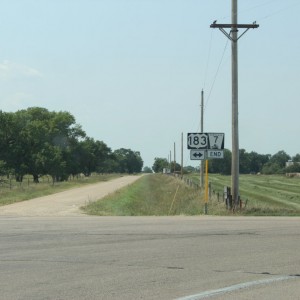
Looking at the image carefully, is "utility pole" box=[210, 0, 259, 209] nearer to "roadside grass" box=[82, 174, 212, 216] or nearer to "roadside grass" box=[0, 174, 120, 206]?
"roadside grass" box=[82, 174, 212, 216]

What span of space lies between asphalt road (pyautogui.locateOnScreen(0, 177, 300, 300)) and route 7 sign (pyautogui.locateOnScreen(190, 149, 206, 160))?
23.6ft

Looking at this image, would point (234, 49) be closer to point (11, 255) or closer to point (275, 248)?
point (275, 248)

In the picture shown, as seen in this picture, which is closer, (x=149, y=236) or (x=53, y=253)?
(x=53, y=253)

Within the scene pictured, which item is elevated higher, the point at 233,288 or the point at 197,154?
the point at 197,154

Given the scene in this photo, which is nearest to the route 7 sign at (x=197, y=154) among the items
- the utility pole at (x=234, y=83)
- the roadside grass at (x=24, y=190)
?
the utility pole at (x=234, y=83)

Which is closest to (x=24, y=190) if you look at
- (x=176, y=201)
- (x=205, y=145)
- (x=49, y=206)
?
(x=176, y=201)

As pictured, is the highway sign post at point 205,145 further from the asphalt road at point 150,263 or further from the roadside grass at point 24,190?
the roadside grass at point 24,190

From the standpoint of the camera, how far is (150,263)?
10.4 metres

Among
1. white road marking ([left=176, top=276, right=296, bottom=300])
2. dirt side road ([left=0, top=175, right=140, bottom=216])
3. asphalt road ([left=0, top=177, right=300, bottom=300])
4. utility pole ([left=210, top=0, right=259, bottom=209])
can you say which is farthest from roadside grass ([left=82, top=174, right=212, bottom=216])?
white road marking ([left=176, top=276, right=296, bottom=300])

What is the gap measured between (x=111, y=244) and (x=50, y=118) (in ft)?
351

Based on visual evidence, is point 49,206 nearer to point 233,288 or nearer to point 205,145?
point 205,145

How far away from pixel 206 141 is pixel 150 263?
45.5 ft

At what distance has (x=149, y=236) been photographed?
1462cm

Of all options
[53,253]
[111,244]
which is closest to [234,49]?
[111,244]
